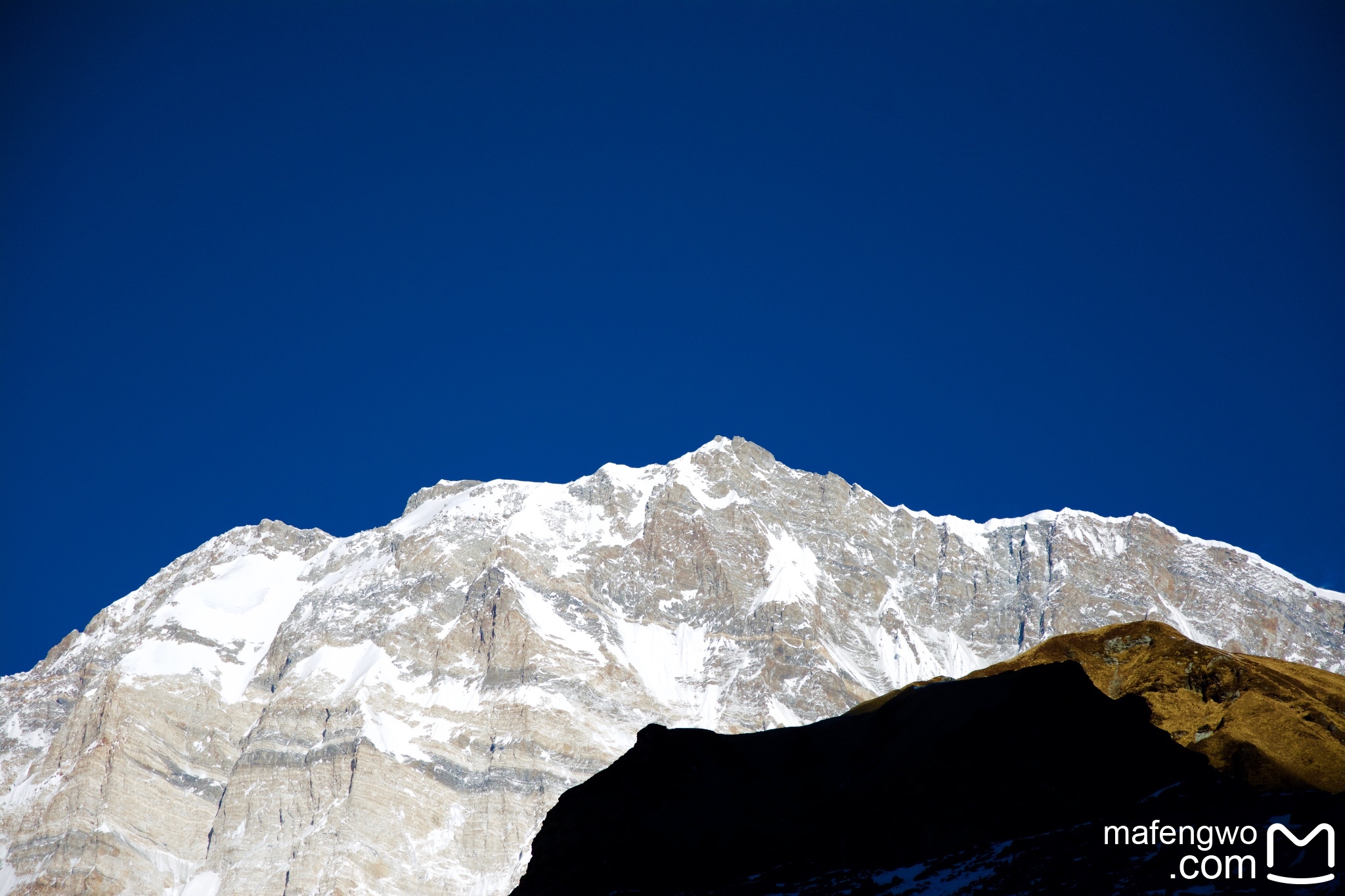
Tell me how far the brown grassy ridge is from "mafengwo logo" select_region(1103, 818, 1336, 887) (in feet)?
114

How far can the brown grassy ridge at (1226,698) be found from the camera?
447 ft

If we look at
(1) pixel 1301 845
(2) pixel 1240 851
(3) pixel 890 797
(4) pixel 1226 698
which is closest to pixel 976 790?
(3) pixel 890 797

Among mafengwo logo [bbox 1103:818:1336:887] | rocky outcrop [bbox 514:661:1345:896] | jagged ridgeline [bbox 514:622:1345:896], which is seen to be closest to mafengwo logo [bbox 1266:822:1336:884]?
mafengwo logo [bbox 1103:818:1336:887]

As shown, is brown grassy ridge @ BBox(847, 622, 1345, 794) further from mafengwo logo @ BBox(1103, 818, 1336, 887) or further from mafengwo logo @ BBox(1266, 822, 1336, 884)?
mafengwo logo @ BBox(1266, 822, 1336, 884)

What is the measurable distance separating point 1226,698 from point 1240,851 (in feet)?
228

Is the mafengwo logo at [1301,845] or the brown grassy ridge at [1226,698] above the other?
the brown grassy ridge at [1226,698]

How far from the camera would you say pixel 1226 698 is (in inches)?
6063

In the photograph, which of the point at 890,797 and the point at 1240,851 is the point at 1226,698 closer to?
the point at 890,797

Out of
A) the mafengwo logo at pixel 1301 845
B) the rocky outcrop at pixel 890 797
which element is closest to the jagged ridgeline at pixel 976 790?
the rocky outcrop at pixel 890 797

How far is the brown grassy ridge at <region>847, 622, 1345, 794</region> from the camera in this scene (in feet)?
447

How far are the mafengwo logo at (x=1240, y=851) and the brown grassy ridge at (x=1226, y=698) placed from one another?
34859 millimetres

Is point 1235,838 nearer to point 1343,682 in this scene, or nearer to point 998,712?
point 998,712

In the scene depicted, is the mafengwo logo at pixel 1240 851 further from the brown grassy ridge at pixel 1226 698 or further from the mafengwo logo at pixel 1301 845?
the brown grassy ridge at pixel 1226 698

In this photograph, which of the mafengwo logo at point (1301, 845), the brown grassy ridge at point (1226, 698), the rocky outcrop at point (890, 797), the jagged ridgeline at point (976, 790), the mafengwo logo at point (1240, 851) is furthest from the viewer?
the brown grassy ridge at point (1226, 698)
